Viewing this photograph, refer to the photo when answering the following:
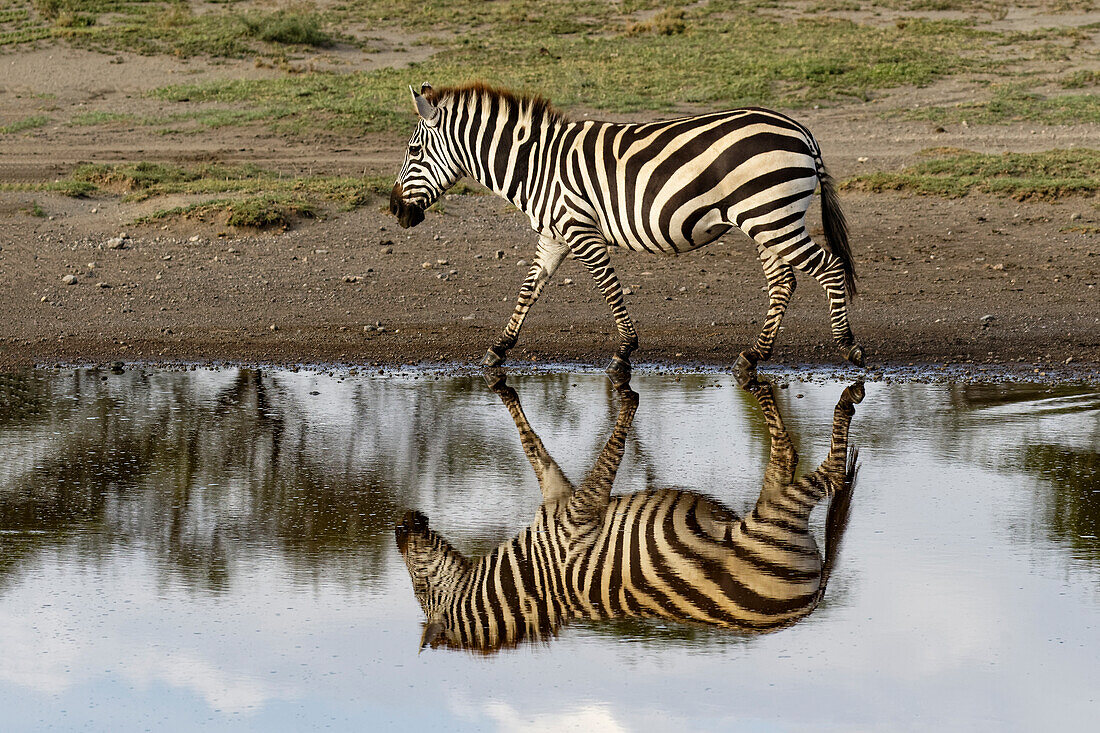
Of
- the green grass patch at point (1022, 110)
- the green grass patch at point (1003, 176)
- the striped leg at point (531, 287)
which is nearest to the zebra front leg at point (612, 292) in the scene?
the striped leg at point (531, 287)

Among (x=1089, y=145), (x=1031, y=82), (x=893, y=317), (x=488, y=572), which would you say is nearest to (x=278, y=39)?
(x=1031, y=82)

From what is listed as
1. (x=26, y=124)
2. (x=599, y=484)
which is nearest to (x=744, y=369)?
(x=599, y=484)

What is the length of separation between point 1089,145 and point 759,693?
14.4m

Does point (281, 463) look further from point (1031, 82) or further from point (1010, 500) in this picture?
point (1031, 82)

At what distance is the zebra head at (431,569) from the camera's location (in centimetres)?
478

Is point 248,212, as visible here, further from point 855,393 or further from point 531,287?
point 855,393

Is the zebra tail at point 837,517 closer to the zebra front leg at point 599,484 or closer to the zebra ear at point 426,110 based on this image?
the zebra front leg at point 599,484

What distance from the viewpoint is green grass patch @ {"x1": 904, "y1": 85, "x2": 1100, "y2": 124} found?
1903 centimetres

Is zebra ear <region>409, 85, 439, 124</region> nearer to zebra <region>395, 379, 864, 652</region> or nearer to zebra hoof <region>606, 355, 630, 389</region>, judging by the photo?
zebra hoof <region>606, 355, 630, 389</region>

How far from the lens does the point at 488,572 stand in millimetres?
5238

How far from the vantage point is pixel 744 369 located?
8.67 metres

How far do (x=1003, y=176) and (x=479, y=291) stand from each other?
6.33 meters

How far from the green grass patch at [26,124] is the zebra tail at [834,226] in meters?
15.1

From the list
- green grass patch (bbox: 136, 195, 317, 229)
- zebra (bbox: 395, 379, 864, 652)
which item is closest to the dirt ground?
green grass patch (bbox: 136, 195, 317, 229)
